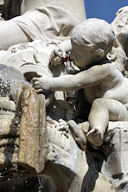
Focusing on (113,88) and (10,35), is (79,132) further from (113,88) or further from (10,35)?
(10,35)

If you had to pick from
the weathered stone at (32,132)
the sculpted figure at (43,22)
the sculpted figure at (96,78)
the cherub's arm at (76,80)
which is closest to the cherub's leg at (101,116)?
the sculpted figure at (96,78)

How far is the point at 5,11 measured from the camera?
5328 mm

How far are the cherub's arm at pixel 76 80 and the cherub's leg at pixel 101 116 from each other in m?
0.15

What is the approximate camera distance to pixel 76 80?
3.42 m

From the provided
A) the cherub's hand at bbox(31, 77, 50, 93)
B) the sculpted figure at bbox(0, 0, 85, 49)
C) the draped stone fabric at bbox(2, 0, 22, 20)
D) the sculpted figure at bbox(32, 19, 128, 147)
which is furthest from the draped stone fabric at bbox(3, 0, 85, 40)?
the cherub's hand at bbox(31, 77, 50, 93)

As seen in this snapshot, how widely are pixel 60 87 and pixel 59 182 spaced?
0.65 meters

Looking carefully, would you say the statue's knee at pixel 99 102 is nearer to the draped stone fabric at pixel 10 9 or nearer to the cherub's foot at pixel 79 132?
the cherub's foot at pixel 79 132

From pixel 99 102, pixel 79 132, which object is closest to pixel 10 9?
pixel 99 102

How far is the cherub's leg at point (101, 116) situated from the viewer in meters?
3.13

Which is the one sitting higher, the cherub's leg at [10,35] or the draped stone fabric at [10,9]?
the cherub's leg at [10,35]

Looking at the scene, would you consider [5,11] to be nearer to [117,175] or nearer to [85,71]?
[85,71]

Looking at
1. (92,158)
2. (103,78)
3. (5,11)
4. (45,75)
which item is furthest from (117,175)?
(5,11)

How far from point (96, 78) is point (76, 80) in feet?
0.46

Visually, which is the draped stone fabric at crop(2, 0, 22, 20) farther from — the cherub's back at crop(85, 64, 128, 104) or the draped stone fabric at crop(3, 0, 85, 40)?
the cherub's back at crop(85, 64, 128, 104)
